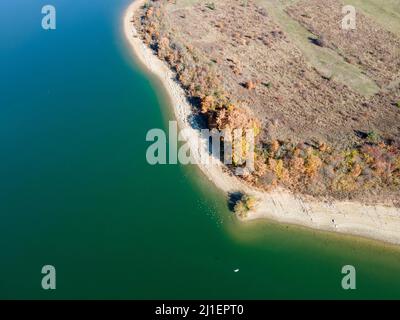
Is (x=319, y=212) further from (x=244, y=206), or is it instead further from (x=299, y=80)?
(x=299, y=80)

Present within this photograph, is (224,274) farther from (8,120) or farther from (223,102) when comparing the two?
(8,120)

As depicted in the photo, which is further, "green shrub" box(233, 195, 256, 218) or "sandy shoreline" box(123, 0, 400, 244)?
"green shrub" box(233, 195, 256, 218)

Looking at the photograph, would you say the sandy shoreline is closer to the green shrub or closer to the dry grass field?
the green shrub

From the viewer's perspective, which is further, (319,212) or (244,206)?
(244,206)

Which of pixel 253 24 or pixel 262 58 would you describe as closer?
pixel 262 58

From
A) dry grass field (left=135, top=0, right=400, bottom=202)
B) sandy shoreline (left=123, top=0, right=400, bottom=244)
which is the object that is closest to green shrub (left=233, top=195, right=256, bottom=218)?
sandy shoreline (left=123, top=0, right=400, bottom=244)

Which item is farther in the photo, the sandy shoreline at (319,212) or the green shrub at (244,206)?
the green shrub at (244,206)

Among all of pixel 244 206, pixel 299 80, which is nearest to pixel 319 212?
pixel 244 206

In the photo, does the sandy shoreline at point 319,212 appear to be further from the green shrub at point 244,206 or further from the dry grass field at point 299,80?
the dry grass field at point 299,80

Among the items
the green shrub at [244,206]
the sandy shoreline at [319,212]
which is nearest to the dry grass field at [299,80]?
the sandy shoreline at [319,212]

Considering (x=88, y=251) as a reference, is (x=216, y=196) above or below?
above

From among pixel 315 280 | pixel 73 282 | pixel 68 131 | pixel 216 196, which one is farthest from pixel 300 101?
pixel 73 282
